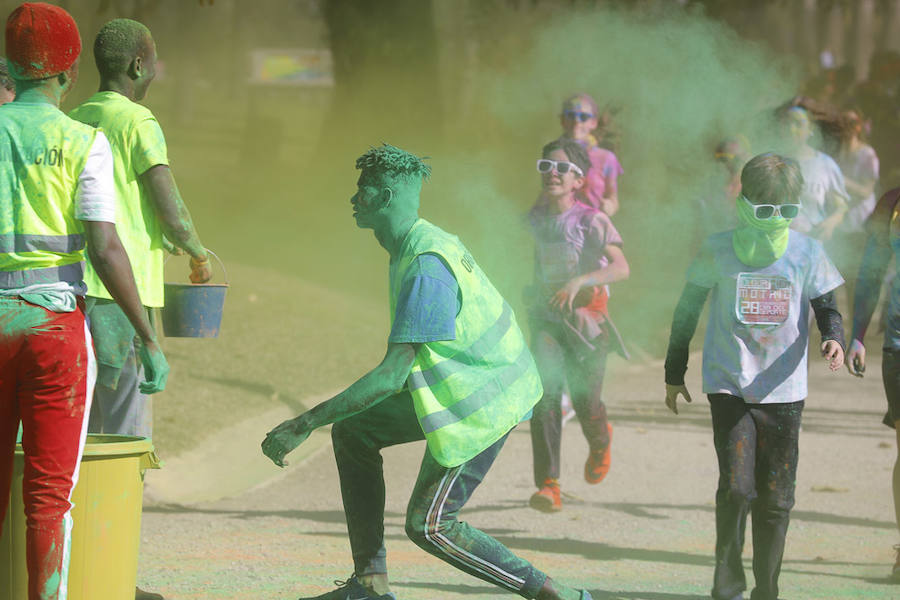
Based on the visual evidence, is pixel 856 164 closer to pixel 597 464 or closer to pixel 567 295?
pixel 597 464

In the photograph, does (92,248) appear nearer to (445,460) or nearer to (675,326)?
(445,460)

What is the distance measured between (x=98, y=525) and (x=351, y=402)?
788 millimetres

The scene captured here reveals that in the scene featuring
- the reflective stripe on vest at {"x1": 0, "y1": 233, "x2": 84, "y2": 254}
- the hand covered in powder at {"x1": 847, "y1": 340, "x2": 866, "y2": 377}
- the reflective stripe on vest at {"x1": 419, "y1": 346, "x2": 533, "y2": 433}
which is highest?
the reflective stripe on vest at {"x1": 0, "y1": 233, "x2": 84, "y2": 254}

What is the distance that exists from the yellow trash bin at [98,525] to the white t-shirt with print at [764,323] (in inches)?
80.3

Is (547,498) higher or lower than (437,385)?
lower

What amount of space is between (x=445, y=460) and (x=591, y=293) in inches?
110

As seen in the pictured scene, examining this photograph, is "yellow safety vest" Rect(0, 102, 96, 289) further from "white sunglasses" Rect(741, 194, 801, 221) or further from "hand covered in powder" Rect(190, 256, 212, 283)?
"white sunglasses" Rect(741, 194, 801, 221)

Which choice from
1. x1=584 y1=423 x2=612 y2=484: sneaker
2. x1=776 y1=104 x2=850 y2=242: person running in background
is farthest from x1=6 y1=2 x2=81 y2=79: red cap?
x1=776 y1=104 x2=850 y2=242: person running in background

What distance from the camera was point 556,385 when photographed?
653 cm

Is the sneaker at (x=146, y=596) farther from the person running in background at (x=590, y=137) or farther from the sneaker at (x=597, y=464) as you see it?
the person running in background at (x=590, y=137)

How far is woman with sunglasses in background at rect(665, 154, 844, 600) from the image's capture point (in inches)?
187

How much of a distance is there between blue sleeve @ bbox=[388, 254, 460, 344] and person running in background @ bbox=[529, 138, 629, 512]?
2.57 meters

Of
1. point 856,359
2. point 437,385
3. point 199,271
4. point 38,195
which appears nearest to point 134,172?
point 199,271

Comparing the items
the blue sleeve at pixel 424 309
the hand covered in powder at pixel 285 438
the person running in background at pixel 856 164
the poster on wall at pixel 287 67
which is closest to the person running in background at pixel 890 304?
the blue sleeve at pixel 424 309
